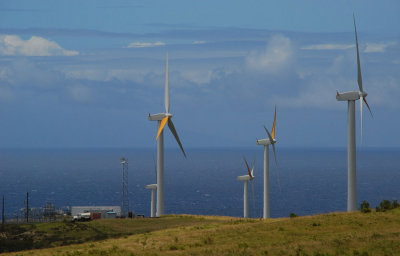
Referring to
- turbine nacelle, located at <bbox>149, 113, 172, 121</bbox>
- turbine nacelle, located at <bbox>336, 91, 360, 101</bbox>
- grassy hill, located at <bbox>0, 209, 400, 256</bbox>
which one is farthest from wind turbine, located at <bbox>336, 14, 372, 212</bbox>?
turbine nacelle, located at <bbox>149, 113, 172, 121</bbox>

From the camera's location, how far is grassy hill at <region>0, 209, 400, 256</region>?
45.7m

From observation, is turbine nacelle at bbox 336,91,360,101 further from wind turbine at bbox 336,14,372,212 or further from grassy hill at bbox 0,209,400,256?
grassy hill at bbox 0,209,400,256

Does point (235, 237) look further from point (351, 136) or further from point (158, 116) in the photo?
point (158, 116)

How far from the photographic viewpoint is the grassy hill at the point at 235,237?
150 ft

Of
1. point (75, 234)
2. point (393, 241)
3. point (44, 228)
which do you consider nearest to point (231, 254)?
point (393, 241)

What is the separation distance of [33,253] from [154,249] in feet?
36.3

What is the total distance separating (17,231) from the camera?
66125 mm

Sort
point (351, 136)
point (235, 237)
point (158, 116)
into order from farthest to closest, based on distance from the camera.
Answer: point (158, 116), point (351, 136), point (235, 237)

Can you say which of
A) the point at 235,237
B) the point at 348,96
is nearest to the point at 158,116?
the point at 348,96

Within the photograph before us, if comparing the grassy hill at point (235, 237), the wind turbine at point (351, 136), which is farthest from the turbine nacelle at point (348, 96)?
the grassy hill at point (235, 237)

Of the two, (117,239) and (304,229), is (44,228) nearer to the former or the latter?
(117,239)

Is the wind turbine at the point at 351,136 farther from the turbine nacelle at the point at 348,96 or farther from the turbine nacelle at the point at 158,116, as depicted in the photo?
the turbine nacelle at the point at 158,116

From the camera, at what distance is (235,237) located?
54250 mm

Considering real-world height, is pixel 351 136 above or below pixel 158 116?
below
